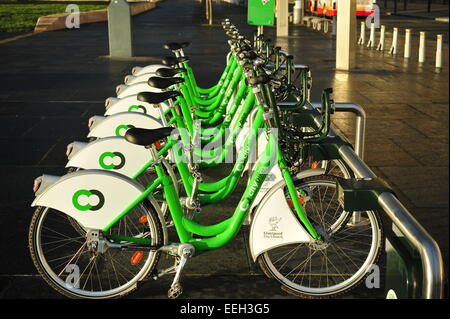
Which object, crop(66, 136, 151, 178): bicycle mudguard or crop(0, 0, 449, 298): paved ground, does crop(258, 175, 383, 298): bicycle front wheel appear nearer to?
crop(0, 0, 449, 298): paved ground

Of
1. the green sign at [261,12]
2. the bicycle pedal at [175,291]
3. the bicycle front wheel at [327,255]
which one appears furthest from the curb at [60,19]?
the bicycle pedal at [175,291]

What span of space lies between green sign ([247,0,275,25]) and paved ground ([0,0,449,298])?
1.31 m

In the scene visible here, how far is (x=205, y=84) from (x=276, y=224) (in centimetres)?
895

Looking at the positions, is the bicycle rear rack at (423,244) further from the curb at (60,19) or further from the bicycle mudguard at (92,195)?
the curb at (60,19)

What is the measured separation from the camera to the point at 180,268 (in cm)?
400

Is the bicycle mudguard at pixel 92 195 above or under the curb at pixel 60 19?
under

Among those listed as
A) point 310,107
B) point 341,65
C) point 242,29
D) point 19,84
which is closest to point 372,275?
point 310,107

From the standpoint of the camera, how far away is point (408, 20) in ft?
110

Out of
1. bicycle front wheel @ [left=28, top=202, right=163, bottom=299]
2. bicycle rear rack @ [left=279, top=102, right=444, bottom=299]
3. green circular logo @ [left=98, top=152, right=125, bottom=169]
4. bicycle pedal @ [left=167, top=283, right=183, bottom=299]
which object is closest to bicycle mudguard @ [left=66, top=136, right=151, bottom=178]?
green circular logo @ [left=98, top=152, right=125, bottom=169]

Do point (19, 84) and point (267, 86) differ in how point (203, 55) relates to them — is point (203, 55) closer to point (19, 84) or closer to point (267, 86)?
point (19, 84)

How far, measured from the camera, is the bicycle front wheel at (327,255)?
4.18 metres

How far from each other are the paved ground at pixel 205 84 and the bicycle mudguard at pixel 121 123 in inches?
35.7

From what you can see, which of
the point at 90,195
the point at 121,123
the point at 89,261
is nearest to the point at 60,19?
the point at 121,123

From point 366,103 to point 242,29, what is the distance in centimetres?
1742
